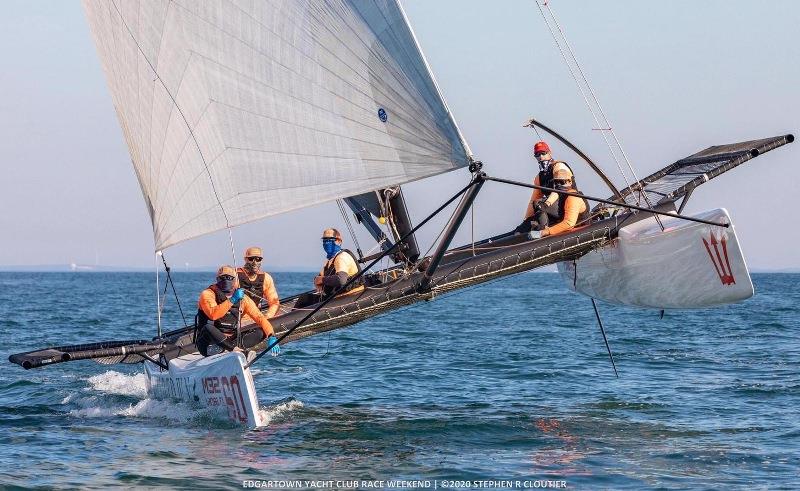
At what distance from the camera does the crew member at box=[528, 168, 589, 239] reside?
1327 centimetres

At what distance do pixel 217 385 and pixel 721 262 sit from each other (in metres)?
5.94

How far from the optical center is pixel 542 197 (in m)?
14.2

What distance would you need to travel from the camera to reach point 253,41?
1215 cm

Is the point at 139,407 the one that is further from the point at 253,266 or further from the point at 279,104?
the point at 279,104

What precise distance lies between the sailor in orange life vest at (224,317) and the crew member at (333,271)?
877 millimetres

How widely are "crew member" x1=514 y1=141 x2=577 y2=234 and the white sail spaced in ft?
7.88

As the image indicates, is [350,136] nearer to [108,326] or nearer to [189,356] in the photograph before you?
[189,356]

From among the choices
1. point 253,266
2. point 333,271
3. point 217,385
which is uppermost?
point 253,266

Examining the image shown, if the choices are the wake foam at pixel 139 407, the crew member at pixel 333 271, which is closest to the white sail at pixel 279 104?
the crew member at pixel 333 271

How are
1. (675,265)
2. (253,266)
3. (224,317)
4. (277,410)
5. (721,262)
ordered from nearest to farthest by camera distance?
(721,262) < (675,265) < (224,317) < (277,410) < (253,266)

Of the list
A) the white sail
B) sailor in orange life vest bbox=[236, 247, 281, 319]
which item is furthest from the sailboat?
sailor in orange life vest bbox=[236, 247, 281, 319]

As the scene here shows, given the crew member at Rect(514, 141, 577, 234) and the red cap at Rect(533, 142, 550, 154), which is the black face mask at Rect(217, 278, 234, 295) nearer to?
the crew member at Rect(514, 141, 577, 234)

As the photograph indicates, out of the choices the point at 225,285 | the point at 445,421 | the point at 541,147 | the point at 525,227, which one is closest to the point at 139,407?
the point at 225,285

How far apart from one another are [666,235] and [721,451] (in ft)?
9.64
